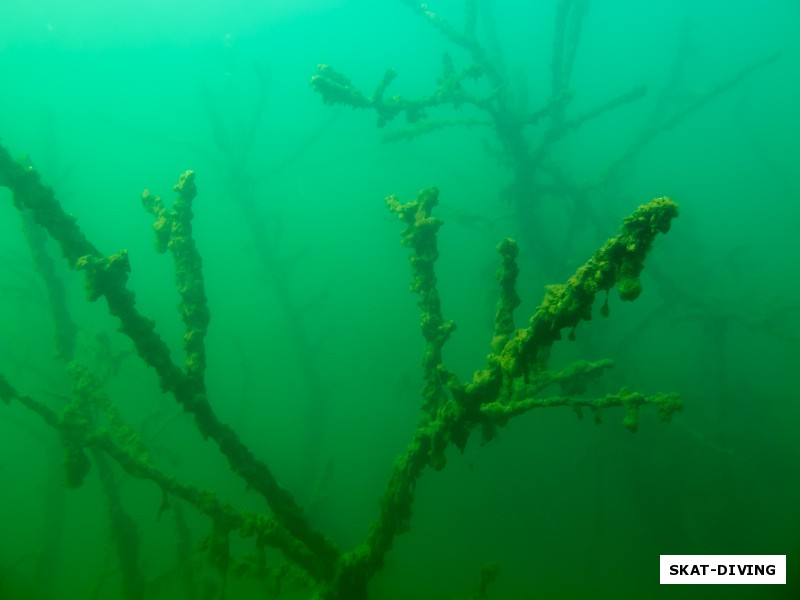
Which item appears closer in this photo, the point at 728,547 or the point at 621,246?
the point at 621,246

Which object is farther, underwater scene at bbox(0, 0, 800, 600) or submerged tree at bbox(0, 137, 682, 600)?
underwater scene at bbox(0, 0, 800, 600)

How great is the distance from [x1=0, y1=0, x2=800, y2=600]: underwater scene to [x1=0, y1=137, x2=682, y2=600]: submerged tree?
0.02 metres

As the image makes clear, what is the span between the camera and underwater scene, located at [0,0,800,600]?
3291 mm

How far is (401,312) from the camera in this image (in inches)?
825

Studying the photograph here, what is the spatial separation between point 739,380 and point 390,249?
17.6 m

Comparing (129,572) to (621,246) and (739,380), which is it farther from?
Result: (739,380)

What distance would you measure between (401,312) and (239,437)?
1768 centimetres

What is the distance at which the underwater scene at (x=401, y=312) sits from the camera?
10.8ft

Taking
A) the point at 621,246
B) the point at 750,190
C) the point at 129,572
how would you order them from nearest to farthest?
the point at 621,246, the point at 129,572, the point at 750,190

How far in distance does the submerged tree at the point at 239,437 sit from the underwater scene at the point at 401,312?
0.02 meters

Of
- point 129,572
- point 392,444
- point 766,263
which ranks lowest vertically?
point 129,572

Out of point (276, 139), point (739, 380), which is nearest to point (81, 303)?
point (276, 139)

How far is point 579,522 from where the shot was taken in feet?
34.4

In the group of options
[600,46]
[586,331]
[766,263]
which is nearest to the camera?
[586,331]
